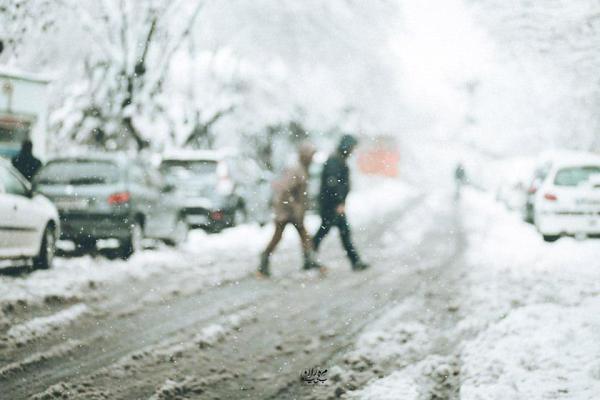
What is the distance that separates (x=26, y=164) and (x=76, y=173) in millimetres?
1891

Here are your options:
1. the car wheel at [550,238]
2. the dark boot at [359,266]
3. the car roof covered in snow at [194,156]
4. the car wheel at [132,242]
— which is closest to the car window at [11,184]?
the car wheel at [132,242]

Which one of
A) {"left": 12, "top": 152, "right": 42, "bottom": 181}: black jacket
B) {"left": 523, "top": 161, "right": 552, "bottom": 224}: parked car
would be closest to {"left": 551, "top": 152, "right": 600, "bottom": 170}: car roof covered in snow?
{"left": 523, "top": 161, "right": 552, "bottom": 224}: parked car

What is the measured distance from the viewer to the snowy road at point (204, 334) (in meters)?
5.38

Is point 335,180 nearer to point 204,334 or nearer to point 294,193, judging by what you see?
point 294,193

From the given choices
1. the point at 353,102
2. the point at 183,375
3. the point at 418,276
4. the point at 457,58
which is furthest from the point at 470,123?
the point at 183,375

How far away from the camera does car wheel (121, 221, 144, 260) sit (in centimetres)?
1213

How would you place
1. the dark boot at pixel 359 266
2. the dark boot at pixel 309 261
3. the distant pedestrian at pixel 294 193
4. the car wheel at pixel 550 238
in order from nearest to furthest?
the distant pedestrian at pixel 294 193, the dark boot at pixel 309 261, the dark boot at pixel 359 266, the car wheel at pixel 550 238

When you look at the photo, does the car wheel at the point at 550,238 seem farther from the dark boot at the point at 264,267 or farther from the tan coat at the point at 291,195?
the dark boot at the point at 264,267

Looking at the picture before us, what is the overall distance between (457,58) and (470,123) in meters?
35.2

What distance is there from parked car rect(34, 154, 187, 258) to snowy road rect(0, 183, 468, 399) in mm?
1426

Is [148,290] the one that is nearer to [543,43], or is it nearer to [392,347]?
[392,347]

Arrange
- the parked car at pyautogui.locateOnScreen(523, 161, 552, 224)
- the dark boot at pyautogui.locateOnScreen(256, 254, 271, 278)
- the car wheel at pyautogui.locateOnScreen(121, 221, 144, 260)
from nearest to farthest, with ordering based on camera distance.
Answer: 1. the dark boot at pyautogui.locateOnScreen(256, 254, 271, 278)
2. the car wheel at pyautogui.locateOnScreen(121, 221, 144, 260)
3. the parked car at pyautogui.locateOnScreen(523, 161, 552, 224)

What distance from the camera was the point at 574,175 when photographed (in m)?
13.9

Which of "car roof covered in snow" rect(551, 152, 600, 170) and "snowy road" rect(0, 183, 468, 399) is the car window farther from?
"car roof covered in snow" rect(551, 152, 600, 170)
